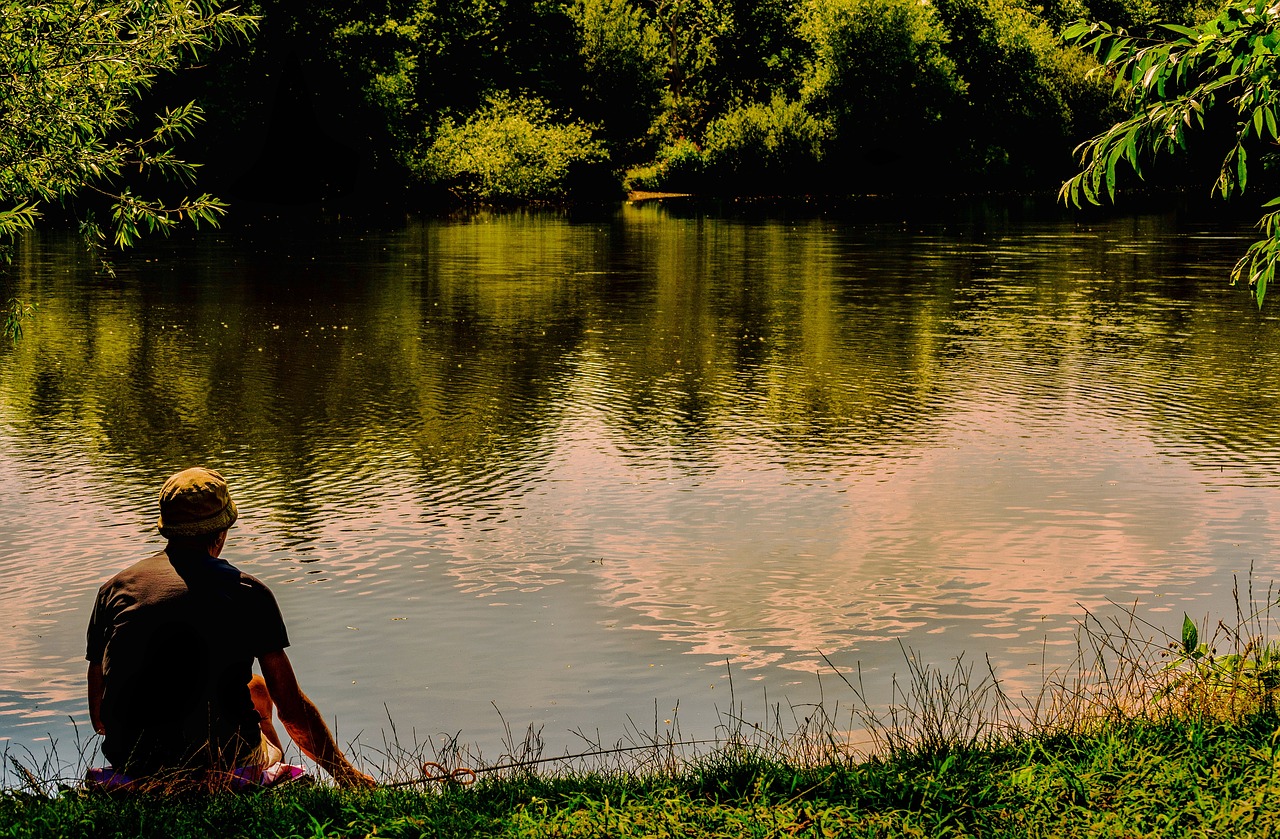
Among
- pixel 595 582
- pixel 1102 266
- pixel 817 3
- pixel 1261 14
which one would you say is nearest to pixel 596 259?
pixel 1102 266

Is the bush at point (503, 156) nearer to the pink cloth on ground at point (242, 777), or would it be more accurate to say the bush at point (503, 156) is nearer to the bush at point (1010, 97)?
the bush at point (1010, 97)

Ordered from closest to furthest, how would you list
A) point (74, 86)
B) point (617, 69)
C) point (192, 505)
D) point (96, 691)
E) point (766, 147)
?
point (192, 505), point (96, 691), point (74, 86), point (766, 147), point (617, 69)

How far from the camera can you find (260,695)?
19.2 feet

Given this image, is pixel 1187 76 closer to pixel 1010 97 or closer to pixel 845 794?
pixel 845 794

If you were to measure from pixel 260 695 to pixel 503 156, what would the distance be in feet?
220

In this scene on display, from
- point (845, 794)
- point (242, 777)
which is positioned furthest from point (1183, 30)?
point (242, 777)

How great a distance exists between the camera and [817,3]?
280ft

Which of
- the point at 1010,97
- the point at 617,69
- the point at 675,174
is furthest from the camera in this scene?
the point at 1010,97

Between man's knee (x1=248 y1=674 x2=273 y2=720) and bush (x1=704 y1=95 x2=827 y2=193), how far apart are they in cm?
7803

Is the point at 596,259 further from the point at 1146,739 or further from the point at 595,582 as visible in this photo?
the point at 1146,739

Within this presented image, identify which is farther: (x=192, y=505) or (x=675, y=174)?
(x=675, y=174)

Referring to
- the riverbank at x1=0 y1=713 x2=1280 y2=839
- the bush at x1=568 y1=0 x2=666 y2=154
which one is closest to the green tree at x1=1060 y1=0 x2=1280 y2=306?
the riverbank at x1=0 y1=713 x2=1280 y2=839

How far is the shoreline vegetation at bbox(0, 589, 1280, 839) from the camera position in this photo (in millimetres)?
5609

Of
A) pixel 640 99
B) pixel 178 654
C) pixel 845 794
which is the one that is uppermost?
pixel 640 99
